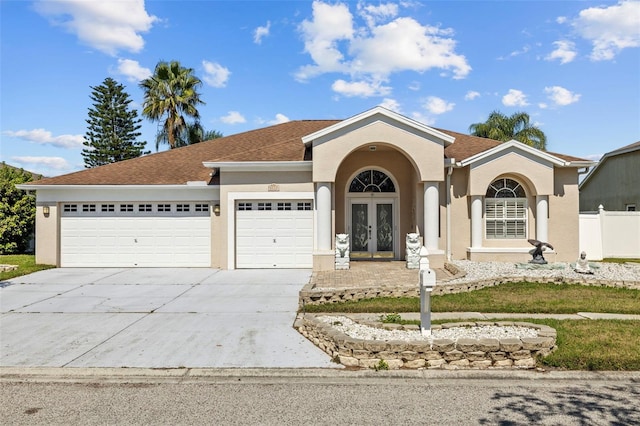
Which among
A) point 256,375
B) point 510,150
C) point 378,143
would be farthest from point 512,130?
point 256,375

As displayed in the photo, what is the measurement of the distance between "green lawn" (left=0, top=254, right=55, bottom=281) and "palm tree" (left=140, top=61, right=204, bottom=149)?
12643mm

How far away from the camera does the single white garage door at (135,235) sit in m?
14.3

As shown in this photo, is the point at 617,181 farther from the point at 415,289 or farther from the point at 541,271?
the point at 415,289

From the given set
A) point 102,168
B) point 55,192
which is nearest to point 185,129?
point 102,168

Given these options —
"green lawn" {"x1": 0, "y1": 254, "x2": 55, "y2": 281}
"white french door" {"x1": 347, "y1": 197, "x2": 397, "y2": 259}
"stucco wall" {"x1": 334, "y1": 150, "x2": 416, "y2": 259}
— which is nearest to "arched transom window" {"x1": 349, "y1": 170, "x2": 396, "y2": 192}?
"stucco wall" {"x1": 334, "y1": 150, "x2": 416, "y2": 259}

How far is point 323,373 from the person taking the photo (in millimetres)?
5375

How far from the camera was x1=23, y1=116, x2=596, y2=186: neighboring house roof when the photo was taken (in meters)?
14.2

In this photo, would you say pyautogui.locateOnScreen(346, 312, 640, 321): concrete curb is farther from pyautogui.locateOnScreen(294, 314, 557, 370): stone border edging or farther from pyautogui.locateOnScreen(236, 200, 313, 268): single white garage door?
pyautogui.locateOnScreen(236, 200, 313, 268): single white garage door

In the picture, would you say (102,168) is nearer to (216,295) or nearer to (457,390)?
(216,295)

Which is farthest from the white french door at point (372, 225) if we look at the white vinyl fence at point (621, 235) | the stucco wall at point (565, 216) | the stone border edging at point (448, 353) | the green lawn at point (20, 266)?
the green lawn at point (20, 266)

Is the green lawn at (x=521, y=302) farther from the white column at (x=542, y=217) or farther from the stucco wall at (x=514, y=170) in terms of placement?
the stucco wall at (x=514, y=170)

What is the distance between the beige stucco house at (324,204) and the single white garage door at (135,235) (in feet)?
0.12

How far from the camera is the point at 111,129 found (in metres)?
38.3

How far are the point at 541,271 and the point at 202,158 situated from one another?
13173mm
